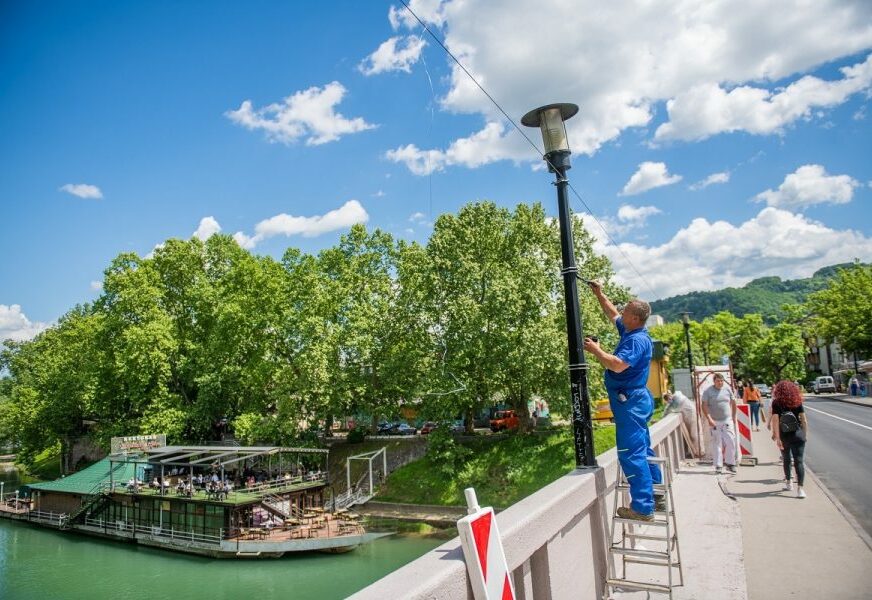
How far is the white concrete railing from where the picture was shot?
2143 millimetres

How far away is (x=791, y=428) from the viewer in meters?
8.12

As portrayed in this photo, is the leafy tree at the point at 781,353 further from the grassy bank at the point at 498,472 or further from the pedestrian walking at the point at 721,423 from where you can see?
the pedestrian walking at the point at 721,423

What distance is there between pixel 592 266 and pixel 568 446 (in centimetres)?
916

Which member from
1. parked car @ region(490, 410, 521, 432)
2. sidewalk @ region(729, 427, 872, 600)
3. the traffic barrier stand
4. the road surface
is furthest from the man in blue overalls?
parked car @ region(490, 410, 521, 432)

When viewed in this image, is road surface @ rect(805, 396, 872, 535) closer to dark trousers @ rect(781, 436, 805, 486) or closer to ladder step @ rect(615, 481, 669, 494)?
dark trousers @ rect(781, 436, 805, 486)

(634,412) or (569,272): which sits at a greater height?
(569,272)

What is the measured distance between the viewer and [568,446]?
28031 mm

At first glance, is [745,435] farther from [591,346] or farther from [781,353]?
[781,353]

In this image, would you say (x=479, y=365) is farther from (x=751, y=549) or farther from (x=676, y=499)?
(x=751, y=549)

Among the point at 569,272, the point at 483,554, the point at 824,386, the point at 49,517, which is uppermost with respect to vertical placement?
the point at 569,272

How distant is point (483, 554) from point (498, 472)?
27774 mm

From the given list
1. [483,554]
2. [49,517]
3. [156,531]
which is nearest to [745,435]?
[483,554]

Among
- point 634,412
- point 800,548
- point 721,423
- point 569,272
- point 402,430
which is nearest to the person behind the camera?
point 634,412

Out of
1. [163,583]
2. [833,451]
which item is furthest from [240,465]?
[833,451]
